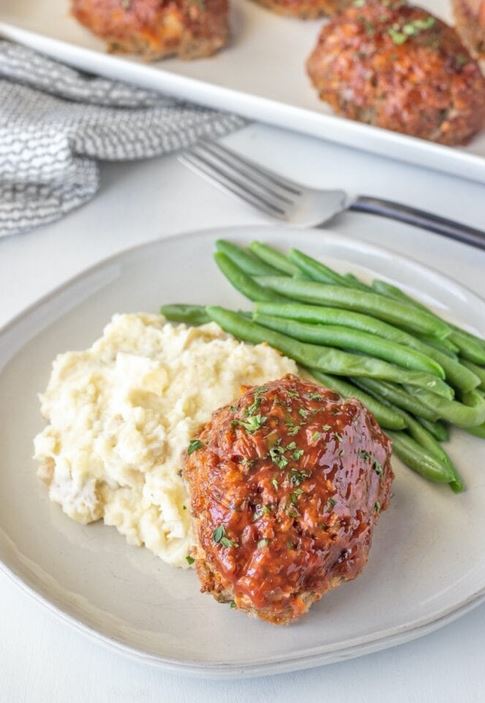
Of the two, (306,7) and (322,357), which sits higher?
(306,7)

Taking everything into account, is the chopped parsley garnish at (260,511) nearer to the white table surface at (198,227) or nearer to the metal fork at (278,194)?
the white table surface at (198,227)

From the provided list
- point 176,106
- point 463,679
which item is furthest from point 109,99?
point 463,679

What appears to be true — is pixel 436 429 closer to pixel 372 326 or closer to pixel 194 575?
pixel 372 326

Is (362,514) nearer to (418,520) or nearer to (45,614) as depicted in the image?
(418,520)

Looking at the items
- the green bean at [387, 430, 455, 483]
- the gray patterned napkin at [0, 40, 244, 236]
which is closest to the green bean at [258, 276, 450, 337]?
the green bean at [387, 430, 455, 483]

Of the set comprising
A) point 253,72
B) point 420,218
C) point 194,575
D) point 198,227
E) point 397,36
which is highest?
point 397,36

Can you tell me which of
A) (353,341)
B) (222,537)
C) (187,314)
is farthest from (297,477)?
(187,314)

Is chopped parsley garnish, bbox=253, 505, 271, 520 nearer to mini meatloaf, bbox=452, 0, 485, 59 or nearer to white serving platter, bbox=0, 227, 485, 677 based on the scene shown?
white serving platter, bbox=0, 227, 485, 677
